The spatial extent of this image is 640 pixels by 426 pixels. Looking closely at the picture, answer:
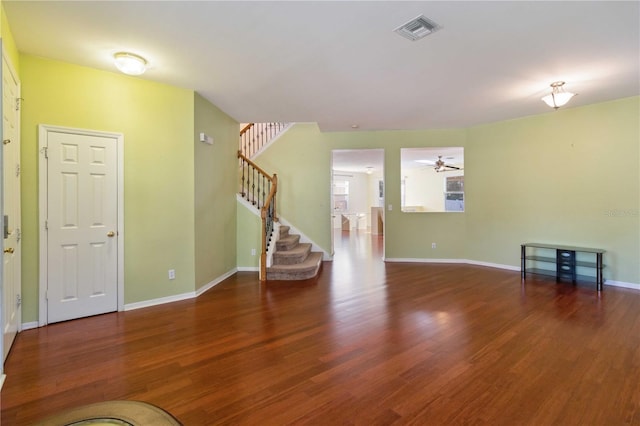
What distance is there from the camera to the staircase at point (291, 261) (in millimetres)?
5027

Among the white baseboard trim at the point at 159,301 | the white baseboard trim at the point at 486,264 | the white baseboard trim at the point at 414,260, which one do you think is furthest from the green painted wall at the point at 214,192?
the white baseboard trim at the point at 486,264

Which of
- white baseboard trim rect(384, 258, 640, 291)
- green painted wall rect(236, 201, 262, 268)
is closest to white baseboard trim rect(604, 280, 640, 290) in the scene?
white baseboard trim rect(384, 258, 640, 291)

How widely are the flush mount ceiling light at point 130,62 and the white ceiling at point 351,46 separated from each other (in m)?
0.08

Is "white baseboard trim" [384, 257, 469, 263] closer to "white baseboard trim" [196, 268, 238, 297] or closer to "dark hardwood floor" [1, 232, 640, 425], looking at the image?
"dark hardwood floor" [1, 232, 640, 425]

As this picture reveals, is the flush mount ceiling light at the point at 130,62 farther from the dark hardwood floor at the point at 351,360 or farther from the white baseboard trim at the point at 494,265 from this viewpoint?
the white baseboard trim at the point at 494,265

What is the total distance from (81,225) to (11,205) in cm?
71

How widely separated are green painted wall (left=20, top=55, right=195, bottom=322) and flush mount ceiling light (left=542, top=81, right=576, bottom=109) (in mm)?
4582

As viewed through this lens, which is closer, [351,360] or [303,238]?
[351,360]

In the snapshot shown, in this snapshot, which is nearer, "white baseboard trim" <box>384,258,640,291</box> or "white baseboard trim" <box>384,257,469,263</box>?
"white baseboard trim" <box>384,258,640,291</box>

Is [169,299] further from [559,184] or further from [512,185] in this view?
[559,184]

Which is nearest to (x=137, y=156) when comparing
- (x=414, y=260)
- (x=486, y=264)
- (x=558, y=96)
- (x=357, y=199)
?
(x=558, y=96)

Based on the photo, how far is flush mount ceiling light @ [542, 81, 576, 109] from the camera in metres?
3.73

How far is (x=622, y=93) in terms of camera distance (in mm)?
4176

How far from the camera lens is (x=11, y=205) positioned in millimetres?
2633
